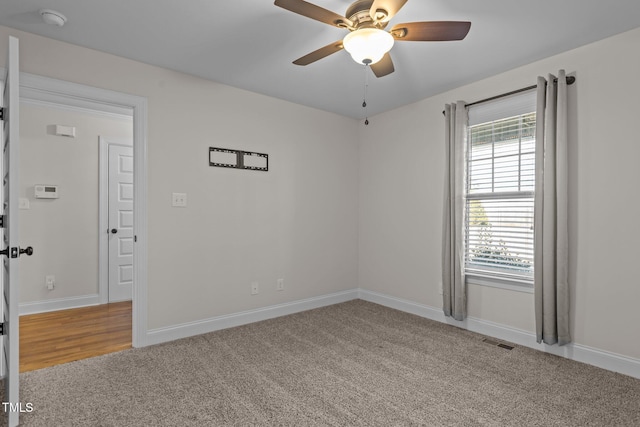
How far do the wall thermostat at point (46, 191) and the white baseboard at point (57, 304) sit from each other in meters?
1.21

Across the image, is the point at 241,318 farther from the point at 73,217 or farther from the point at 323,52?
the point at 323,52

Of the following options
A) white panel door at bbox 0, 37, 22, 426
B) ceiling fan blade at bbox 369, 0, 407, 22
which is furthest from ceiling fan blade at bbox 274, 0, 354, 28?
white panel door at bbox 0, 37, 22, 426

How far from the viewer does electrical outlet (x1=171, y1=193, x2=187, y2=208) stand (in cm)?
322

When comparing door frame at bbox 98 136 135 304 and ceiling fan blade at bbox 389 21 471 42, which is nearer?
ceiling fan blade at bbox 389 21 471 42

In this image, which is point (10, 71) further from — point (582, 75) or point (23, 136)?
point (582, 75)

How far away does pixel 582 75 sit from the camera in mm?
2746

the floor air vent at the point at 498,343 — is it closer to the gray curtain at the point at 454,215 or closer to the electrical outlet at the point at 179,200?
the gray curtain at the point at 454,215

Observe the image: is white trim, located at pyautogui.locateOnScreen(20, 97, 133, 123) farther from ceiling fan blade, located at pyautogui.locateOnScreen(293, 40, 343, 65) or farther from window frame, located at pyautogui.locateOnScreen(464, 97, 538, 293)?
window frame, located at pyautogui.locateOnScreen(464, 97, 538, 293)

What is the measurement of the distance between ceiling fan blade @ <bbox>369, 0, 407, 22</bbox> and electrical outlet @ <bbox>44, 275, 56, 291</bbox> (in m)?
4.45

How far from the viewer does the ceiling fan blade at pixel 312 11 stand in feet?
5.67

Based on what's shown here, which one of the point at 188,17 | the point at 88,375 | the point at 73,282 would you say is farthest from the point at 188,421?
the point at 73,282

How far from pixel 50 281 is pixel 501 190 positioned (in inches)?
196

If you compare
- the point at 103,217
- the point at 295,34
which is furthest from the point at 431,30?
the point at 103,217

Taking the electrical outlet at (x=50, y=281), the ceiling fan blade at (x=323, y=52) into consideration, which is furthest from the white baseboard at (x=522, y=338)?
the electrical outlet at (x=50, y=281)
